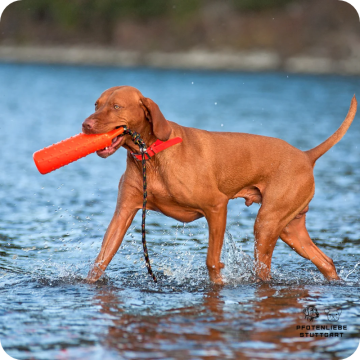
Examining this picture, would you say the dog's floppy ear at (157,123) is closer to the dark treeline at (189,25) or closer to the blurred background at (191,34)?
the blurred background at (191,34)

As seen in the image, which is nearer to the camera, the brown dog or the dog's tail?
the brown dog

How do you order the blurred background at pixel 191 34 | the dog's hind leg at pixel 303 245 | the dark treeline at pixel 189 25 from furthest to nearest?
the dark treeline at pixel 189 25, the blurred background at pixel 191 34, the dog's hind leg at pixel 303 245

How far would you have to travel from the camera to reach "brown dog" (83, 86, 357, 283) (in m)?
5.55

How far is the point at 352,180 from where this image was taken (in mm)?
11711

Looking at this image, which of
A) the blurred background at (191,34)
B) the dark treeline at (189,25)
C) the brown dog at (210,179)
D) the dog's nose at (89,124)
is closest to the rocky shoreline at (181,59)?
the blurred background at (191,34)

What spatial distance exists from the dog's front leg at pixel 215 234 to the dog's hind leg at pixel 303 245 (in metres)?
0.95

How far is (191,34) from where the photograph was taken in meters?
63.1

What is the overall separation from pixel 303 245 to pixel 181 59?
53.9m

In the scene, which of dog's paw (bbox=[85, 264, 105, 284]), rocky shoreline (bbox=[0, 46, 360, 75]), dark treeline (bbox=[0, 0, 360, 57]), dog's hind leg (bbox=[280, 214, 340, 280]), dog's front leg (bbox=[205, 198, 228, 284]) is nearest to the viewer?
dog's front leg (bbox=[205, 198, 228, 284])

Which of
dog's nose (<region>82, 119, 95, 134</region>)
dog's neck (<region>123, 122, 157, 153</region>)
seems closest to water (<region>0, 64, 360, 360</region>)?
→ dog's neck (<region>123, 122, 157, 153</region>)

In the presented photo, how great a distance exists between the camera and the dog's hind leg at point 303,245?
6582 millimetres

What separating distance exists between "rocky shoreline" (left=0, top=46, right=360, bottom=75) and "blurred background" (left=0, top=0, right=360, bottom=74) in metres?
0.08

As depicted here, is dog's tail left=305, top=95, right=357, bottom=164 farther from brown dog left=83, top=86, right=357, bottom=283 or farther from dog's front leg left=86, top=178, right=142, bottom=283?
dog's front leg left=86, top=178, right=142, bottom=283

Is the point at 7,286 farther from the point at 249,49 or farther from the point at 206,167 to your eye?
the point at 249,49
